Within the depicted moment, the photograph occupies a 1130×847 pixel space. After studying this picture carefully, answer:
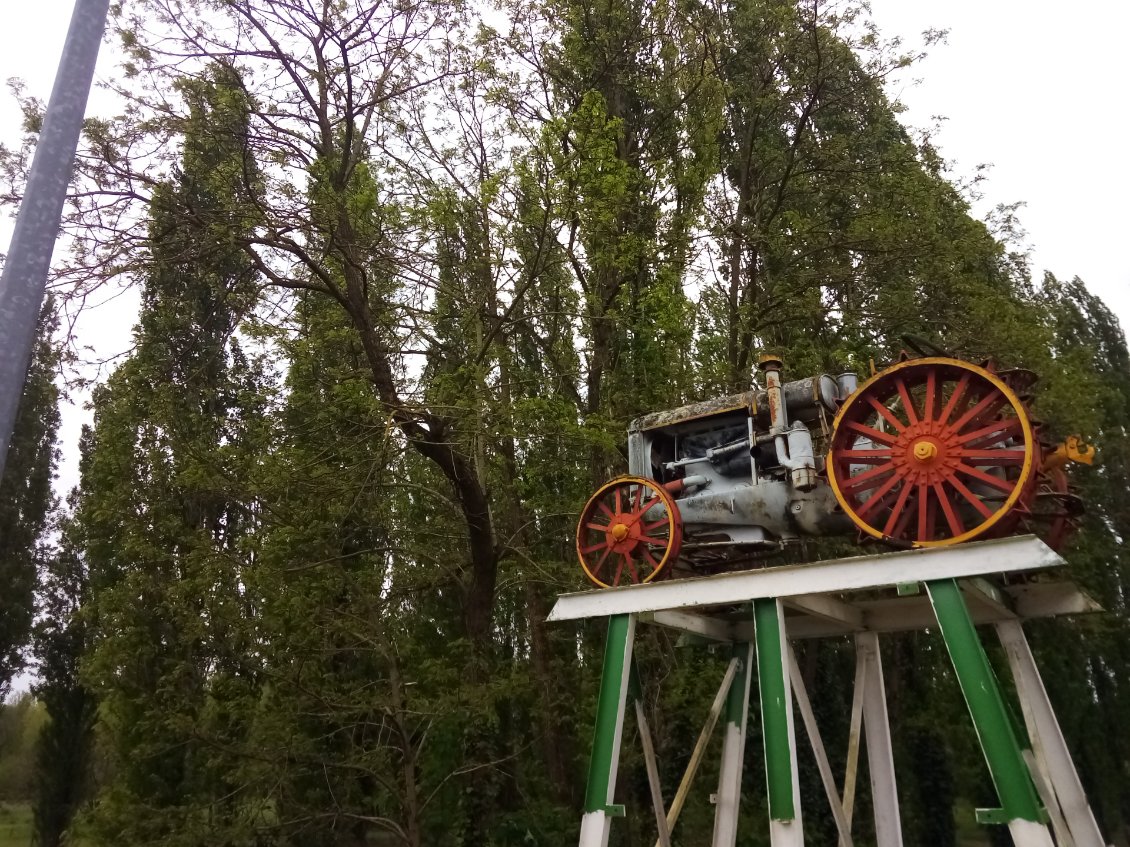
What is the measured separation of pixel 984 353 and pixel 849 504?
7.77 meters

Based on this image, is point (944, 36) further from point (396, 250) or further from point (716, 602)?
point (716, 602)

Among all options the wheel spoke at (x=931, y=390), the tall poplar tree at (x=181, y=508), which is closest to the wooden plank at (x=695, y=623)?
the wheel spoke at (x=931, y=390)

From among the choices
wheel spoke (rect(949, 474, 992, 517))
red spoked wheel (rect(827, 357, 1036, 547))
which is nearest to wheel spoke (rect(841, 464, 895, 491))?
red spoked wheel (rect(827, 357, 1036, 547))

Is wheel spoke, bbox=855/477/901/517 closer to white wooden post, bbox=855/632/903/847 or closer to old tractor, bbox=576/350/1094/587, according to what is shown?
old tractor, bbox=576/350/1094/587

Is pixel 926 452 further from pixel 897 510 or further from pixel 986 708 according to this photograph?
pixel 986 708

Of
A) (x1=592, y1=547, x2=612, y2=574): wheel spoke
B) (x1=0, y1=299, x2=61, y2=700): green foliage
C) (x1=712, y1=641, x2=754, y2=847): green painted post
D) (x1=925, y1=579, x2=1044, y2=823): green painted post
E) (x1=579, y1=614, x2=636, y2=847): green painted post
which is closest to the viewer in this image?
(x1=925, y1=579, x2=1044, y2=823): green painted post

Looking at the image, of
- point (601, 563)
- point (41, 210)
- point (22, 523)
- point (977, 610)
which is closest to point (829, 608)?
point (977, 610)

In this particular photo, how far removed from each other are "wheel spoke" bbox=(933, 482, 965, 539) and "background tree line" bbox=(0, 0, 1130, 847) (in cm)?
492

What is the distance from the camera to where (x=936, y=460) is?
553cm

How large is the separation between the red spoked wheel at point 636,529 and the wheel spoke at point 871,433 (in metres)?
1.63

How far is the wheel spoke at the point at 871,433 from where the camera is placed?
579cm

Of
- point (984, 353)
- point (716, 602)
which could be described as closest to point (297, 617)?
point (716, 602)

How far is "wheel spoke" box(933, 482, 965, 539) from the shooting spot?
538 centimetres

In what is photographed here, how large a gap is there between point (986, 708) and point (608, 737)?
2.47m
